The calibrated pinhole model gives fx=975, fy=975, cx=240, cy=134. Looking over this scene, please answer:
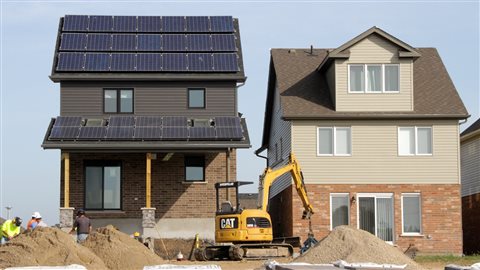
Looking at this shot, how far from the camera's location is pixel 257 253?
35.0 meters

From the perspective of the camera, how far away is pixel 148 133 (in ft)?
128

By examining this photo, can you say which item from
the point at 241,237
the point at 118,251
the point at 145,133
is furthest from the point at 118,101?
the point at 118,251

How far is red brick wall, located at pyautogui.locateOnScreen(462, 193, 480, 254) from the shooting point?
44219 millimetres

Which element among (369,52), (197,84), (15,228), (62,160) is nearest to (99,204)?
(62,160)

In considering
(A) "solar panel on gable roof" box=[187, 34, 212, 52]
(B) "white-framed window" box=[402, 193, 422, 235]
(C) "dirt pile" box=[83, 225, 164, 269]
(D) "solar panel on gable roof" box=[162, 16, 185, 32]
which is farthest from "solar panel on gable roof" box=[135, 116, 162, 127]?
(B) "white-framed window" box=[402, 193, 422, 235]

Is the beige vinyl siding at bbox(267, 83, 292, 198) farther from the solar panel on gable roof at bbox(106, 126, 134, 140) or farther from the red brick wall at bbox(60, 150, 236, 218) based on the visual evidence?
the solar panel on gable roof at bbox(106, 126, 134, 140)

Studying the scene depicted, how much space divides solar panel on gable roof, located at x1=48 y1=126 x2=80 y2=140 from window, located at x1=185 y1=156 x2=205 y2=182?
4.84 meters

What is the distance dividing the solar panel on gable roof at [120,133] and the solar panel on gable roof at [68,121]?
1.50 m

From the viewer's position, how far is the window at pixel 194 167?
40750mm

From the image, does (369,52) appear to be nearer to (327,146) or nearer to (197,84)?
(327,146)

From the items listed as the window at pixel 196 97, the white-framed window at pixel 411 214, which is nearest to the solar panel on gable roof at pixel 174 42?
the window at pixel 196 97

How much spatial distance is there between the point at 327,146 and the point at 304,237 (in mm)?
3960

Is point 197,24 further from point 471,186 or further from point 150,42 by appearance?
point 471,186

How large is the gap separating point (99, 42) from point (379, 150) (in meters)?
13.1
